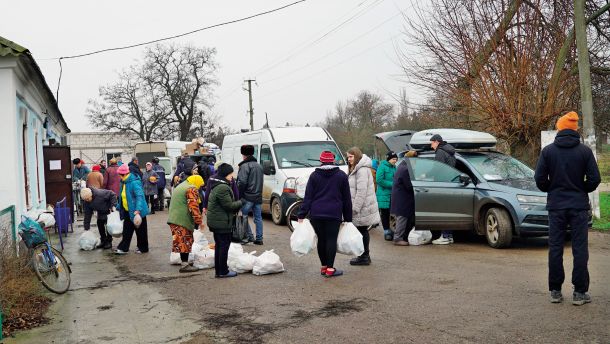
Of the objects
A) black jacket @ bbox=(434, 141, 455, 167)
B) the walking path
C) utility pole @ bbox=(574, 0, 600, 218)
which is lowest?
the walking path

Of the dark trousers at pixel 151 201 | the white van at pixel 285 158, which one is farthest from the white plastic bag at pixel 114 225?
the dark trousers at pixel 151 201

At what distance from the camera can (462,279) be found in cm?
834

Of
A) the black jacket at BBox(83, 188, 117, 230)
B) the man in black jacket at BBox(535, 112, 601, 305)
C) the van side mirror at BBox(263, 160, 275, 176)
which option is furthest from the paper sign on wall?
the man in black jacket at BBox(535, 112, 601, 305)

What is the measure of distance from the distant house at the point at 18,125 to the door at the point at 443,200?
6779mm

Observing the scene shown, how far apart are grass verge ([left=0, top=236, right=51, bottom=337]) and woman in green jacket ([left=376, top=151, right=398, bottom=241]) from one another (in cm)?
655

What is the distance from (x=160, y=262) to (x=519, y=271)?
578cm

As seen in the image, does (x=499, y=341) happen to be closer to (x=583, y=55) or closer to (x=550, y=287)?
(x=550, y=287)

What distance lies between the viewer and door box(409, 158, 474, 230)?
1134 cm

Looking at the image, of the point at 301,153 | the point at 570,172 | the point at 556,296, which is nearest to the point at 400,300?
the point at 556,296

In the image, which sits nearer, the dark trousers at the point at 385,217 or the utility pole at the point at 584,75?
the dark trousers at the point at 385,217

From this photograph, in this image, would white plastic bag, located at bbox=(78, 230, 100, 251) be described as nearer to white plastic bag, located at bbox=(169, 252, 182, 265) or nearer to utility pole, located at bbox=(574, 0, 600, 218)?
white plastic bag, located at bbox=(169, 252, 182, 265)

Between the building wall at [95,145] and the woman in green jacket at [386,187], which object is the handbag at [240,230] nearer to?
the woman in green jacket at [386,187]

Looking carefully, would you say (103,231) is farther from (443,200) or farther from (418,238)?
(443,200)

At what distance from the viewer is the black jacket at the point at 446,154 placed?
1173 centimetres
